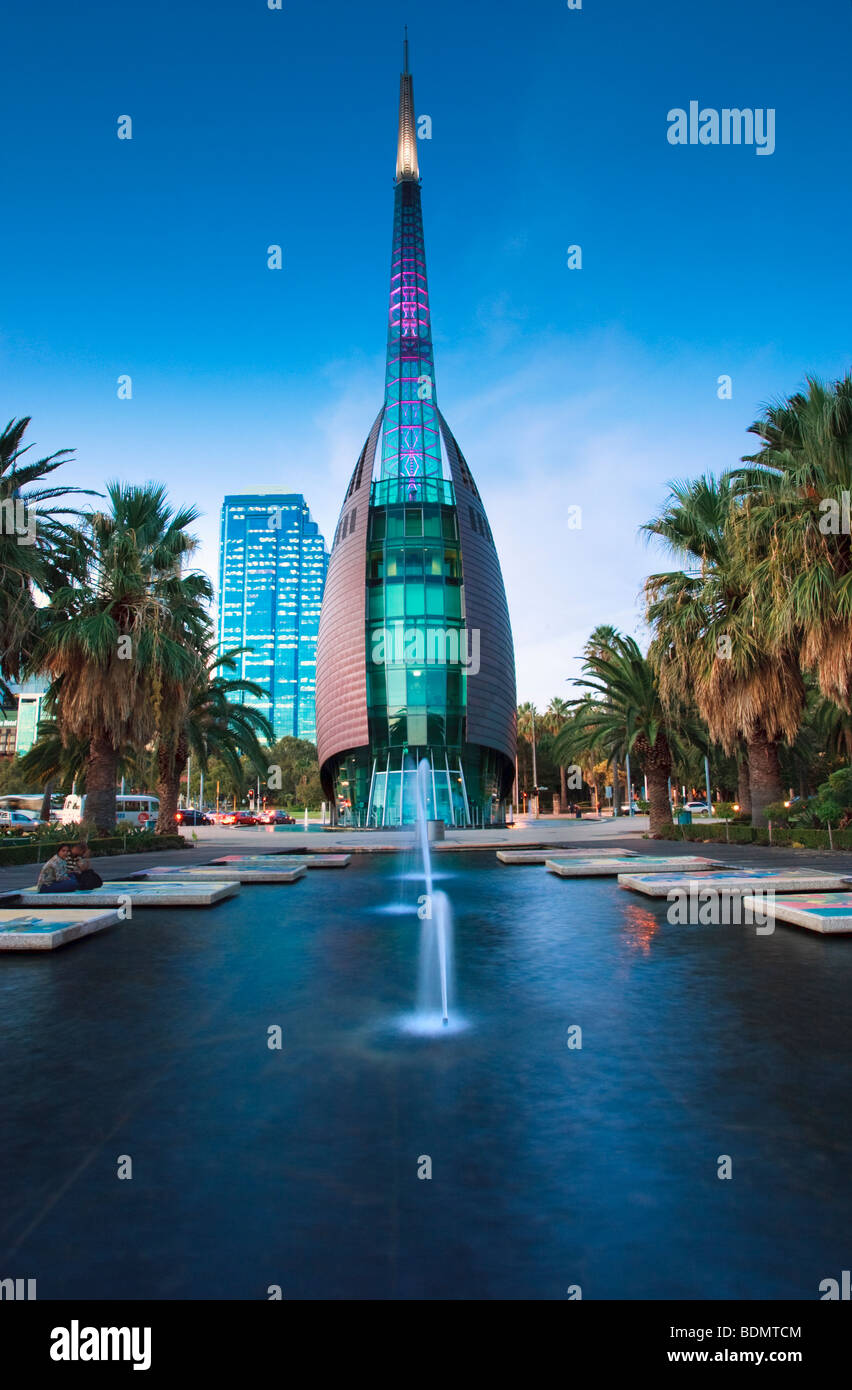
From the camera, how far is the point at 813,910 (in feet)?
29.7

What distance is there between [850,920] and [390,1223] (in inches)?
284

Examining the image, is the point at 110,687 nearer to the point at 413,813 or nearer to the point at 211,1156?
the point at 211,1156

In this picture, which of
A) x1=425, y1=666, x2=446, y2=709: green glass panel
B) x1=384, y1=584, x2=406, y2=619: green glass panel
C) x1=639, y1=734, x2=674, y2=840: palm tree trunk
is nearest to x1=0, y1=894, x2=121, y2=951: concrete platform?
x1=639, y1=734, x2=674, y2=840: palm tree trunk

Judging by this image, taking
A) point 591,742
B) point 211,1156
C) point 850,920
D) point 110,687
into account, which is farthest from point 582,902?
point 591,742

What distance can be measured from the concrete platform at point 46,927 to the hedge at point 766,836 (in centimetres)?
1667

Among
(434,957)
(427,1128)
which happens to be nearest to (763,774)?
(434,957)

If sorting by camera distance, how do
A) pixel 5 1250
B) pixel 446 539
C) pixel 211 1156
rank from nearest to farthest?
pixel 5 1250 < pixel 211 1156 < pixel 446 539

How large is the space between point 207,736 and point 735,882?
24547 millimetres

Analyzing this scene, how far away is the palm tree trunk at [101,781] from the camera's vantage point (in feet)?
73.6

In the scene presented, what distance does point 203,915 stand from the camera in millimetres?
11039

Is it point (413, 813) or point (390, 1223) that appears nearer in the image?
point (390, 1223)

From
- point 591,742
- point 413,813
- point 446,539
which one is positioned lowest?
point 413,813

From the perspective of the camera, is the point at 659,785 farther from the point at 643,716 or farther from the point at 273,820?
the point at 273,820
